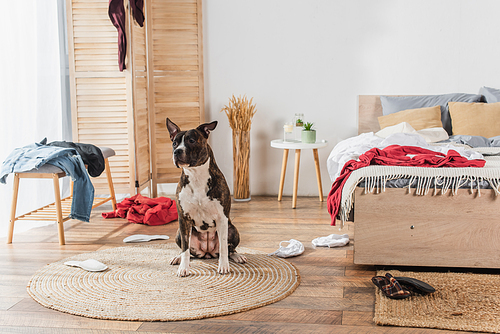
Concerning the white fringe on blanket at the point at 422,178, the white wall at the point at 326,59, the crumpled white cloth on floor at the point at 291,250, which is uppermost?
the white wall at the point at 326,59

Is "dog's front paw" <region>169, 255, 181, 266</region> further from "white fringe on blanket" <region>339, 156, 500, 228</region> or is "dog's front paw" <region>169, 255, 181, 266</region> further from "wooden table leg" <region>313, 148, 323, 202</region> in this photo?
"wooden table leg" <region>313, 148, 323, 202</region>

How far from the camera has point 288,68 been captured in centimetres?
439

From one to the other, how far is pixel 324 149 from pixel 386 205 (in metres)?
2.13

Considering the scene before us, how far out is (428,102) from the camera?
4.03 meters

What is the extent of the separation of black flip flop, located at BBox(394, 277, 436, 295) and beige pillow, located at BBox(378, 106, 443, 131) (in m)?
1.93

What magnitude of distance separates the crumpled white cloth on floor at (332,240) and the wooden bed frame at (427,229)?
49cm

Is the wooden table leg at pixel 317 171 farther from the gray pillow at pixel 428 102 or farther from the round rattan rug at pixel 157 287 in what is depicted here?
the round rattan rug at pixel 157 287

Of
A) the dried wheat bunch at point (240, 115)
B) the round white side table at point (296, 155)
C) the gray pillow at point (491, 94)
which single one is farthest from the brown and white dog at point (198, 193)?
the gray pillow at point (491, 94)

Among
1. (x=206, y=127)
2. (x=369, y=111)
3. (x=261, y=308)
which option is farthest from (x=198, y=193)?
(x=369, y=111)

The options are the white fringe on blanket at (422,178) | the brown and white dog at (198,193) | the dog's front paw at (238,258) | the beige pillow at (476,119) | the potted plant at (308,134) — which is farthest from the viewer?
the potted plant at (308,134)

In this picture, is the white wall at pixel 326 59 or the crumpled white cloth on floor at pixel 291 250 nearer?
the crumpled white cloth on floor at pixel 291 250

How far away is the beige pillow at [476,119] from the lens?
3.66 m

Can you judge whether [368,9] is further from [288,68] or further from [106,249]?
[106,249]

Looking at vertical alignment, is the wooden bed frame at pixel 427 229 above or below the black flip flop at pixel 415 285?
above
